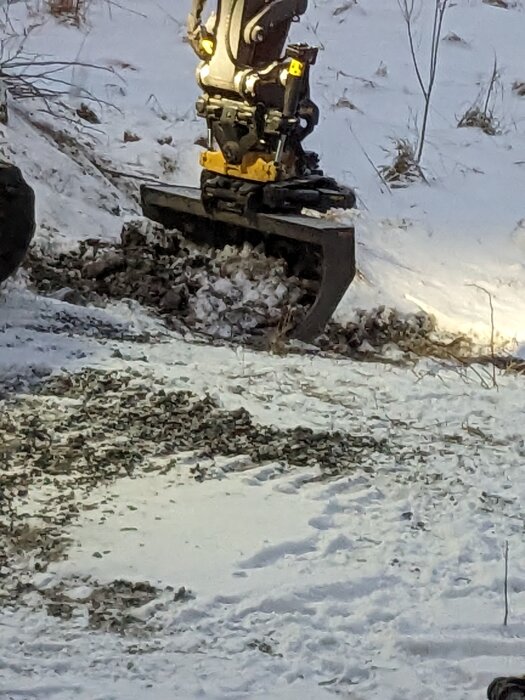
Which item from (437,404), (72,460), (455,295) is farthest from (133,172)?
(72,460)

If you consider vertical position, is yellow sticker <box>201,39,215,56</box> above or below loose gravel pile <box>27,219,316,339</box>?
above

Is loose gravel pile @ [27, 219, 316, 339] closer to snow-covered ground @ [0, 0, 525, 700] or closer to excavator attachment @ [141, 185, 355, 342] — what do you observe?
excavator attachment @ [141, 185, 355, 342]

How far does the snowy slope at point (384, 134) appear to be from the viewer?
6.20m

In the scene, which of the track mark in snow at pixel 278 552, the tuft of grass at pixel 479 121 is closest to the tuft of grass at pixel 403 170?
the tuft of grass at pixel 479 121

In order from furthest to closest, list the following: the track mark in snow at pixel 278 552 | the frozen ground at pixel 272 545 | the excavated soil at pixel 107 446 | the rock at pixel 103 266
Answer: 1. the rock at pixel 103 266
2. the excavated soil at pixel 107 446
3. the track mark in snow at pixel 278 552
4. the frozen ground at pixel 272 545

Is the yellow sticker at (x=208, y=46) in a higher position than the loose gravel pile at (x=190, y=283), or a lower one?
Result: higher

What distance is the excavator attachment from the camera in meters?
4.81

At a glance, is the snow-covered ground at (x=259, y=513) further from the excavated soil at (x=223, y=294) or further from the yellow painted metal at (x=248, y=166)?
the yellow painted metal at (x=248, y=166)

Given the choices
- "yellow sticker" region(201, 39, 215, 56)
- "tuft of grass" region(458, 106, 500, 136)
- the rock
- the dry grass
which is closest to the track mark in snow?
the rock

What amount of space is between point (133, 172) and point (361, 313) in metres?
2.28

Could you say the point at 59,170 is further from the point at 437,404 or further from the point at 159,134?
the point at 437,404

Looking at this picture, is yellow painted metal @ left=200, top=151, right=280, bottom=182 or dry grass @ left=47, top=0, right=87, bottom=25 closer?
yellow painted metal @ left=200, top=151, right=280, bottom=182

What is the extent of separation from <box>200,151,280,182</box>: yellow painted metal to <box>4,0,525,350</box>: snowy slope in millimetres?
731

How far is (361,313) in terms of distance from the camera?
5227 millimetres
